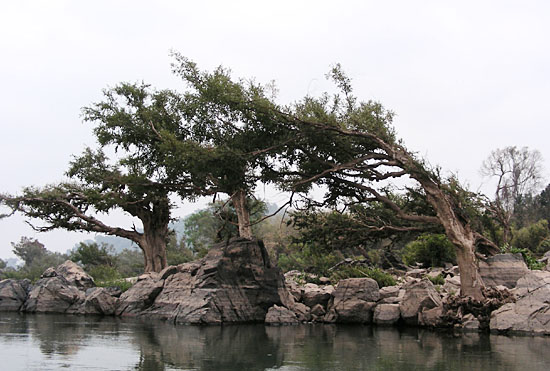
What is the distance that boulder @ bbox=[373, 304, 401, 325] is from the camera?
19.5 meters

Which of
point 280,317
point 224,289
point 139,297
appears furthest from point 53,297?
point 280,317

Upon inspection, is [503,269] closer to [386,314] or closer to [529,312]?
[529,312]

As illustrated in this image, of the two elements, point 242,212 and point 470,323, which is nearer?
point 470,323

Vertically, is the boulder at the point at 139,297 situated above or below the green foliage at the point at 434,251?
below

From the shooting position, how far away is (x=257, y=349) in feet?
41.9

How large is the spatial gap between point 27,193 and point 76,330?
675 inches

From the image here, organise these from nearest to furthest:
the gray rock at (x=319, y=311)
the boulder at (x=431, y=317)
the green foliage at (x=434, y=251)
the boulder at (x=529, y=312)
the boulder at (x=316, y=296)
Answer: the boulder at (x=529, y=312) → the boulder at (x=431, y=317) → the gray rock at (x=319, y=311) → the boulder at (x=316, y=296) → the green foliage at (x=434, y=251)

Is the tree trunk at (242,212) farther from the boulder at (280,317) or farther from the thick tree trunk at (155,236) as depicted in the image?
the thick tree trunk at (155,236)

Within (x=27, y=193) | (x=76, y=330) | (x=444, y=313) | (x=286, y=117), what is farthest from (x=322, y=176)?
(x=27, y=193)

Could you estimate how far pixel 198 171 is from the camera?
1894 centimetres

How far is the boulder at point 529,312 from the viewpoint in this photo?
16.0 meters

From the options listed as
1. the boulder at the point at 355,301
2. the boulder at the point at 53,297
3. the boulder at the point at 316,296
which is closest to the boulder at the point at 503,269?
the boulder at the point at 355,301

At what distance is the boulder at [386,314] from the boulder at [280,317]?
9.86 feet

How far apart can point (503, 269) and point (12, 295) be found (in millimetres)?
23093
